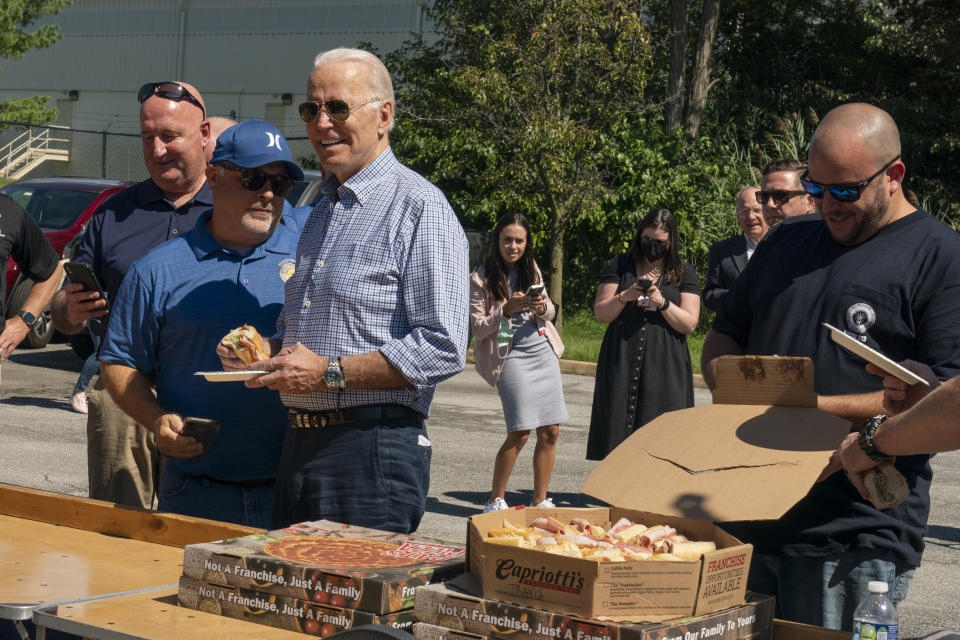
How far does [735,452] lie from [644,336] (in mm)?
4693

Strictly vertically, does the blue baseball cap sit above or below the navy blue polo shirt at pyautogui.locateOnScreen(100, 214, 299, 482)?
above

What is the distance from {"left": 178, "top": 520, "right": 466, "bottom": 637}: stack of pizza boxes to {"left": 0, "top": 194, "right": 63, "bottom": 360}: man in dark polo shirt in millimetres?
3625

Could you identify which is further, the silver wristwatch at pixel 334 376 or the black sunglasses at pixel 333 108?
the black sunglasses at pixel 333 108

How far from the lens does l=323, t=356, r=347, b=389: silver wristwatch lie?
129 inches

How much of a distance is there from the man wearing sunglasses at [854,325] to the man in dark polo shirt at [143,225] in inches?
95.9

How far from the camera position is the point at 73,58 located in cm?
4347

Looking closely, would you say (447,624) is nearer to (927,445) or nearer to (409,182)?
(927,445)

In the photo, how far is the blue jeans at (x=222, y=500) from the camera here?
3895 millimetres

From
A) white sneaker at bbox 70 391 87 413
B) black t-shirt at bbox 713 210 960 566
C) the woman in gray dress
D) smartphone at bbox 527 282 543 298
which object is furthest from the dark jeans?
white sneaker at bbox 70 391 87 413

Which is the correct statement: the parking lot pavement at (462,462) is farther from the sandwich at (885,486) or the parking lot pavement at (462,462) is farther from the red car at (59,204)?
the sandwich at (885,486)

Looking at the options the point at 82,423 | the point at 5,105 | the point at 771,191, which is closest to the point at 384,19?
the point at 5,105

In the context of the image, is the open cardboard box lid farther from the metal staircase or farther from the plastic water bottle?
the metal staircase

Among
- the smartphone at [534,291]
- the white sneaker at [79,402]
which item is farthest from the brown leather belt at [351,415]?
the white sneaker at [79,402]

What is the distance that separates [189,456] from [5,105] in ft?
116
